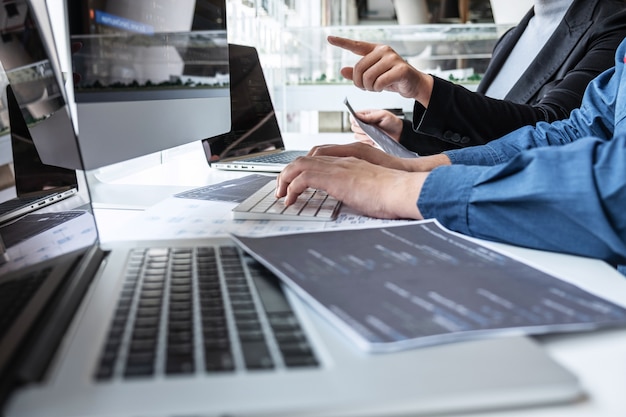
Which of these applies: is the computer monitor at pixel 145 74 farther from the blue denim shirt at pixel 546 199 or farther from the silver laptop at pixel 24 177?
the blue denim shirt at pixel 546 199

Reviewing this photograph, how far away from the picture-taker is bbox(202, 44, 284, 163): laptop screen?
1.20 m

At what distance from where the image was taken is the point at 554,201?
1.79 feet

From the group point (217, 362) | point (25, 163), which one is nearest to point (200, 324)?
point (217, 362)

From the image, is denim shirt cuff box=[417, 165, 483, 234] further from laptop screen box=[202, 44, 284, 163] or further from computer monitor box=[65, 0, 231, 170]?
laptop screen box=[202, 44, 284, 163]

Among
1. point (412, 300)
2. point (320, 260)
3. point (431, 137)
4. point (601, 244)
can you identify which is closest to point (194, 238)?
point (320, 260)

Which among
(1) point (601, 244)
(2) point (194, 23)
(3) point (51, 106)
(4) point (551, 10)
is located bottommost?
(1) point (601, 244)

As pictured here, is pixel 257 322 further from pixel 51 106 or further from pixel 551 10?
pixel 551 10

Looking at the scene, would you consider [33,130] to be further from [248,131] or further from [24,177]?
[248,131]

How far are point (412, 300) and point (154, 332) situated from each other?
7.1 inches

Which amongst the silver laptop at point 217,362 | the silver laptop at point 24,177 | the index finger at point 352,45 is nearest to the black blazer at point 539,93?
the index finger at point 352,45

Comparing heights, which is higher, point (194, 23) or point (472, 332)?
point (194, 23)

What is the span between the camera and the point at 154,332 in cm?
34

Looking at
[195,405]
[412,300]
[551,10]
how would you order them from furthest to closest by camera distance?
[551,10] < [412,300] < [195,405]

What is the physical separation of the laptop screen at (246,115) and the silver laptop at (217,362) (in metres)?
0.78
